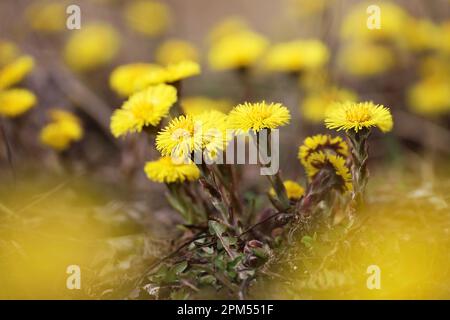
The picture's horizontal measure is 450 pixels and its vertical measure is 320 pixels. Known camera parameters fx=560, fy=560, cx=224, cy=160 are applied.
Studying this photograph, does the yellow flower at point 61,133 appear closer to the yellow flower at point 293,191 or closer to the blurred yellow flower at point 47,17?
the yellow flower at point 293,191

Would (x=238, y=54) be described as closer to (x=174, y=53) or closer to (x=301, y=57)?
(x=301, y=57)

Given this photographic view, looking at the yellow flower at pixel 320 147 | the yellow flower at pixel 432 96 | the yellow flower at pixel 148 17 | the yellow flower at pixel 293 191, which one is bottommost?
the yellow flower at pixel 293 191

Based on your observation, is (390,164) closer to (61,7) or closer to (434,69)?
(434,69)

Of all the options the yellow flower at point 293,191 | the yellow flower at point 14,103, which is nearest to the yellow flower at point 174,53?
the yellow flower at point 14,103
